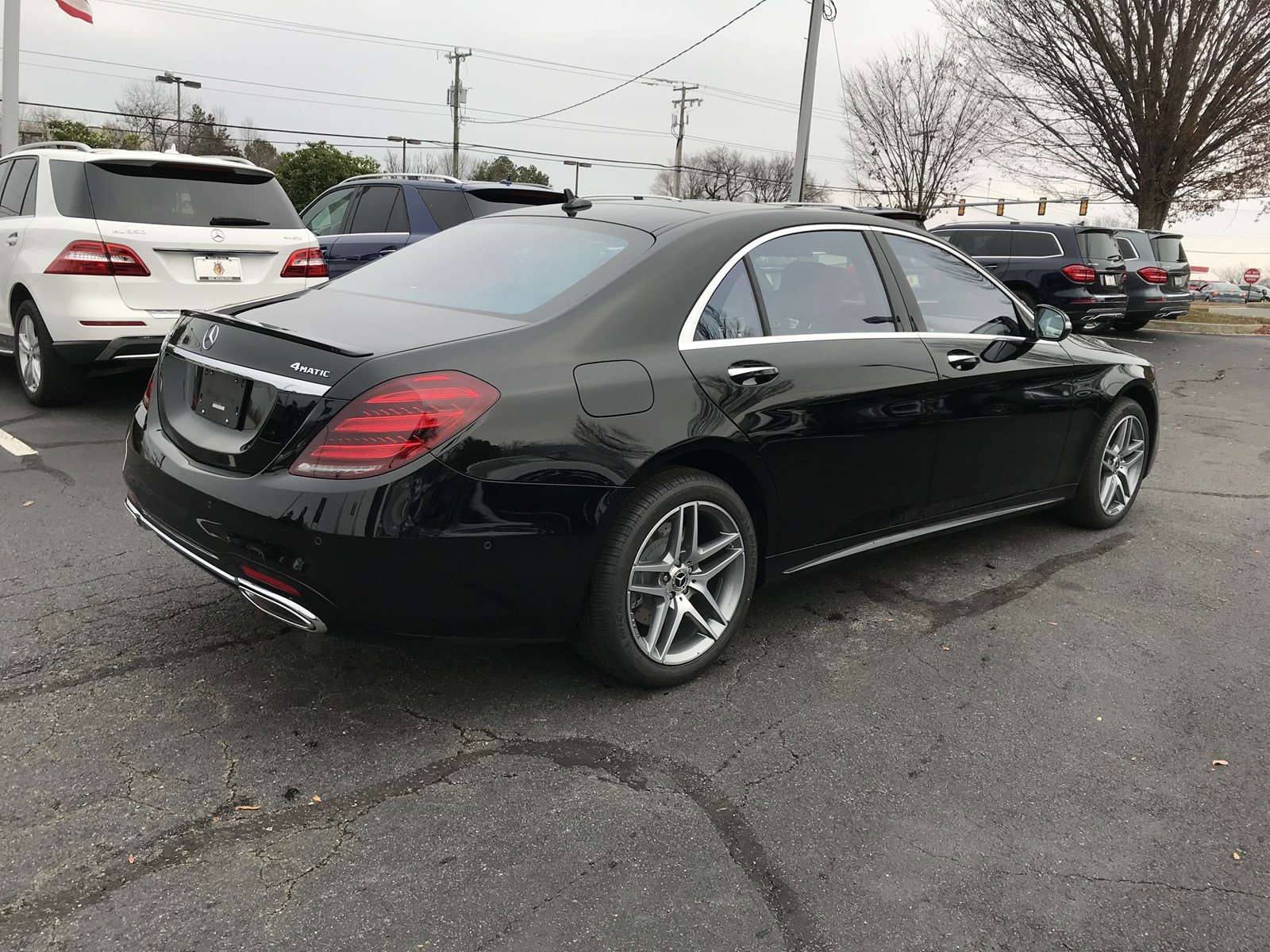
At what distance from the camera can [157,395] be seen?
11.0 ft

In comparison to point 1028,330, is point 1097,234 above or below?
above

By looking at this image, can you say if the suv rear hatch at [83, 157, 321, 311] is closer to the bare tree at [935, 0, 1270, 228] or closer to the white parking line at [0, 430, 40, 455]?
the white parking line at [0, 430, 40, 455]

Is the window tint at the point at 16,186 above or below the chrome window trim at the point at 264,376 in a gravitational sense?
above

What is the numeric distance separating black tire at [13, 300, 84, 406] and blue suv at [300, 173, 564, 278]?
3.30 m

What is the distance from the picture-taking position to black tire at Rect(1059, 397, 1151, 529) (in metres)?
5.03

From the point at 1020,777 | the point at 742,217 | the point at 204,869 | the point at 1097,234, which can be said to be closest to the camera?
the point at 204,869

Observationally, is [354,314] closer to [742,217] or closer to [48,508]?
[742,217]

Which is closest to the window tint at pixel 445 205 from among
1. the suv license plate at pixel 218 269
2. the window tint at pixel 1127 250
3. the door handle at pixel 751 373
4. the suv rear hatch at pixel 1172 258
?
the suv license plate at pixel 218 269

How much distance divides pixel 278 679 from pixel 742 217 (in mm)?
2236

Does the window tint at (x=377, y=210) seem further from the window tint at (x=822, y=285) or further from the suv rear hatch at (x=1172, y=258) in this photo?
the suv rear hatch at (x=1172, y=258)

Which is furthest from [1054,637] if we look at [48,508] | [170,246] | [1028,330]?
[170,246]

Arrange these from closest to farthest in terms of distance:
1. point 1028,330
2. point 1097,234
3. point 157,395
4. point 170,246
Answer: point 157,395 < point 1028,330 < point 170,246 < point 1097,234

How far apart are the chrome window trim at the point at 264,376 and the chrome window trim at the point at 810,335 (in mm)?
1126

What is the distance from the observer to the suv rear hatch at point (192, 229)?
6.28 m
